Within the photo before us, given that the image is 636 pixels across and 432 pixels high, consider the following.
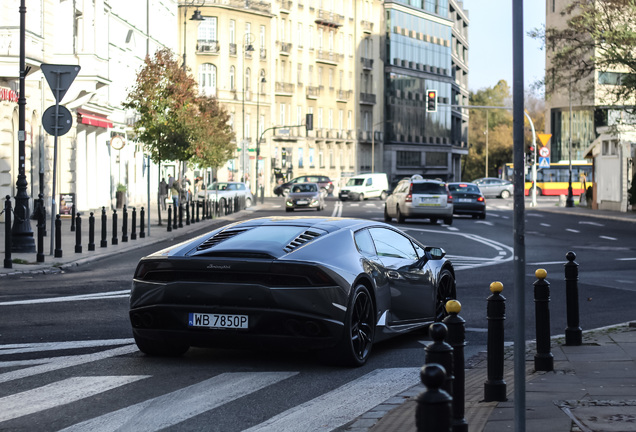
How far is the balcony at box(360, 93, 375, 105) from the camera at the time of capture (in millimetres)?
118425

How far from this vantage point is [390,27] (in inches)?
4857

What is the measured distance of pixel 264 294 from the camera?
8789 mm

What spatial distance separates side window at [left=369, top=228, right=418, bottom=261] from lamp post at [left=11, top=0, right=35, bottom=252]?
12.4 meters

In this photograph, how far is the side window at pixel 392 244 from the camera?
10.4 m

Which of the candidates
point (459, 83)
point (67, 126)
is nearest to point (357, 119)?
point (459, 83)

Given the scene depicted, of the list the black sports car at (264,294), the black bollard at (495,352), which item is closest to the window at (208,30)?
the black sports car at (264,294)

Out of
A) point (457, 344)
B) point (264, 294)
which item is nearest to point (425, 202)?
point (264, 294)

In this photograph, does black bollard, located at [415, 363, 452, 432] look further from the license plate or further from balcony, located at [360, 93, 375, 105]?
balcony, located at [360, 93, 375, 105]

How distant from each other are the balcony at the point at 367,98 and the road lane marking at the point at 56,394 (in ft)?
363

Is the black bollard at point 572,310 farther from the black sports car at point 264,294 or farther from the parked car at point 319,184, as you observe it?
the parked car at point 319,184

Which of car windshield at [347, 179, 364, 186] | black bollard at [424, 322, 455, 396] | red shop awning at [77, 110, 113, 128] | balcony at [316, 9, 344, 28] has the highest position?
balcony at [316, 9, 344, 28]

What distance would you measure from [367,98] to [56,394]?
11269 cm

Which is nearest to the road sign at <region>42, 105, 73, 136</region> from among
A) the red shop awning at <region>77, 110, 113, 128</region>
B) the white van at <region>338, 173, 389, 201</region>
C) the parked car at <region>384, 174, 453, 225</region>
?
the parked car at <region>384, 174, 453, 225</region>

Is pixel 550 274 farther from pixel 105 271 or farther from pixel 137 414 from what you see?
pixel 137 414
